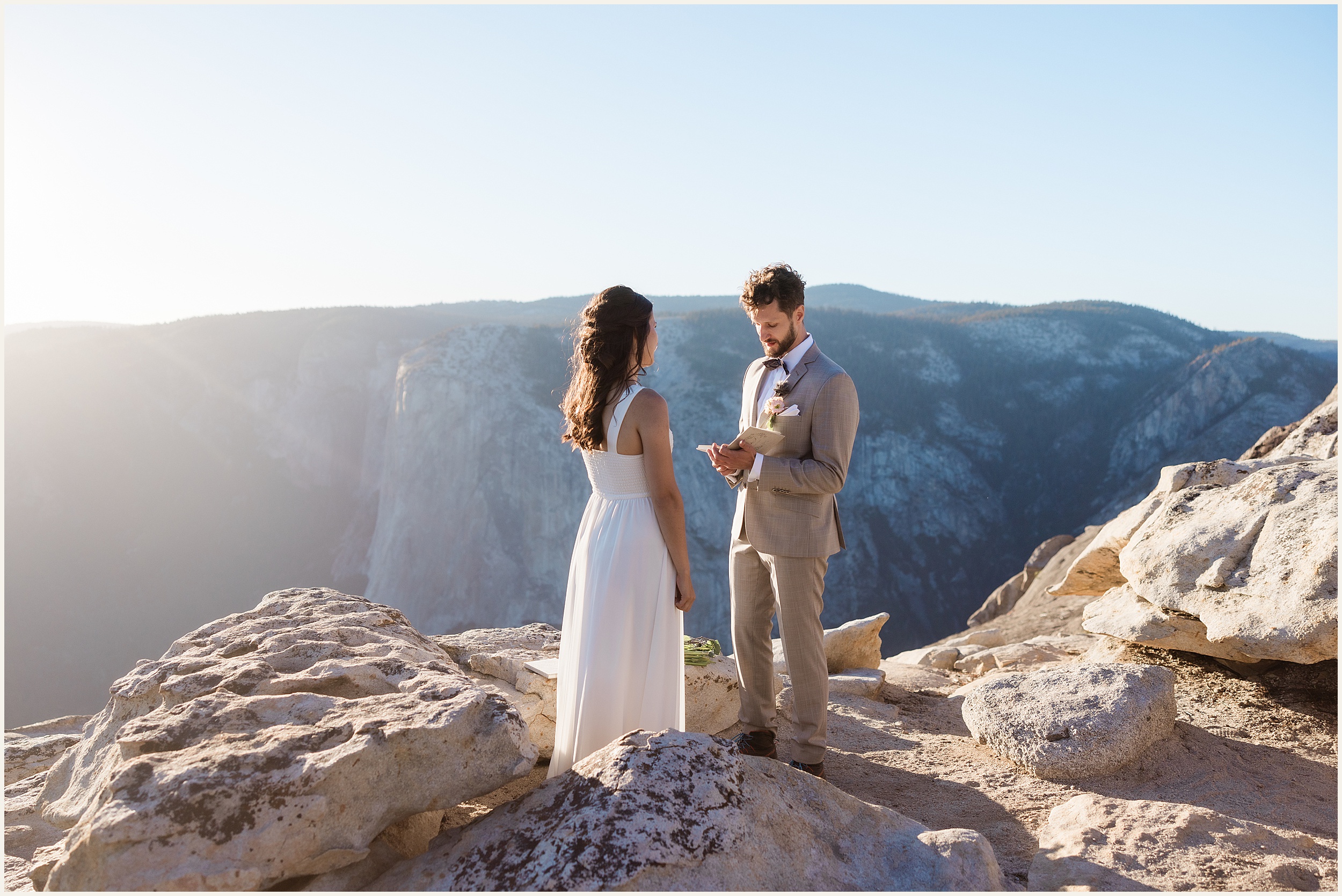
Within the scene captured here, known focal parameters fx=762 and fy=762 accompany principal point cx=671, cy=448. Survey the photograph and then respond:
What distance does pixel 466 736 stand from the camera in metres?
2.61

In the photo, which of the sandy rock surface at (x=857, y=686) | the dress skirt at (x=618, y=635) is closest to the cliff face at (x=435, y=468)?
the sandy rock surface at (x=857, y=686)

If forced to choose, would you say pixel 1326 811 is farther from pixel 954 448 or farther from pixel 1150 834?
pixel 954 448

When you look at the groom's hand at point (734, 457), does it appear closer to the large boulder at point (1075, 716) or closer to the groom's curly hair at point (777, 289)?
the groom's curly hair at point (777, 289)

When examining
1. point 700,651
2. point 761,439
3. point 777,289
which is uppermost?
point 777,289

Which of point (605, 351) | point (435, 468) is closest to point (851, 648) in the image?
point (605, 351)

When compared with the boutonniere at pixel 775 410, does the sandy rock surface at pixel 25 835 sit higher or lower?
lower

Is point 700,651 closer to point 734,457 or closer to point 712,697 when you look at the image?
point 712,697

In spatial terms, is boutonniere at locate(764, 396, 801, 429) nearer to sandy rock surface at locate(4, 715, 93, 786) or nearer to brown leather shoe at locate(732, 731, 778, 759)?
brown leather shoe at locate(732, 731, 778, 759)

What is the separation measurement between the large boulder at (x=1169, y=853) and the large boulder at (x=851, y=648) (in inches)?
150

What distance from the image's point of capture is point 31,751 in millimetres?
5301

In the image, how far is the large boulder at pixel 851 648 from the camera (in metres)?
7.20

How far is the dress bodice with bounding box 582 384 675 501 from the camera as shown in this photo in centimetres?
336

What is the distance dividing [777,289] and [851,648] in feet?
14.8

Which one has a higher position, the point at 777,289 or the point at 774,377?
the point at 777,289
